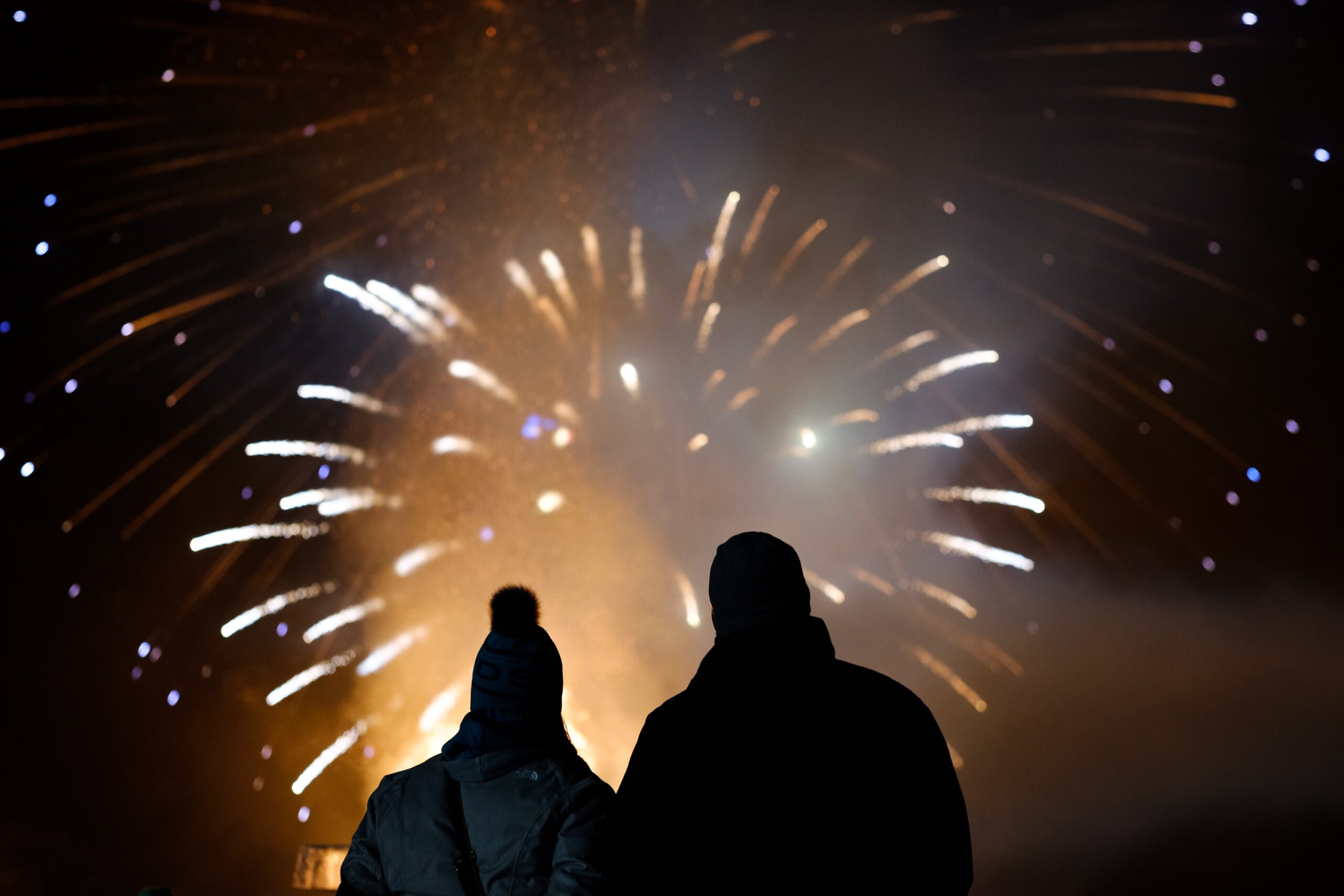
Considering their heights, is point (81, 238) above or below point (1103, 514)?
above

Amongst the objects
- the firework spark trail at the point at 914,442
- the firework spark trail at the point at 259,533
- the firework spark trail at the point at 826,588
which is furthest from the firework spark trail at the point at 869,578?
the firework spark trail at the point at 259,533

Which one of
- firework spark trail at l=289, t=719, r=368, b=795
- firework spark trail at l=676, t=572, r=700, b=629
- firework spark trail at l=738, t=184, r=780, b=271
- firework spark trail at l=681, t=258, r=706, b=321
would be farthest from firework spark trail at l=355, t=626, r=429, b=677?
firework spark trail at l=738, t=184, r=780, b=271

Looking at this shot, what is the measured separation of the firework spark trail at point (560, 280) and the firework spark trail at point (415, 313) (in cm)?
146

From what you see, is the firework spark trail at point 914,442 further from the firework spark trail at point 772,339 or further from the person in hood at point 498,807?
the person in hood at point 498,807

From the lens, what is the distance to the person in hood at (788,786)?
158cm

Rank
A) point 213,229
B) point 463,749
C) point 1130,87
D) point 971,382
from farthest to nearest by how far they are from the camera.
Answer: point 971,382, point 1130,87, point 213,229, point 463,749

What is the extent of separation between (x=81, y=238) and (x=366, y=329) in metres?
2.77

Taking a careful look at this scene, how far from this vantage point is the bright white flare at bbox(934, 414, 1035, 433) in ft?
32.3

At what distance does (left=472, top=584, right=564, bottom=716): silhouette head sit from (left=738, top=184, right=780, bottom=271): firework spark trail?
9065 mm

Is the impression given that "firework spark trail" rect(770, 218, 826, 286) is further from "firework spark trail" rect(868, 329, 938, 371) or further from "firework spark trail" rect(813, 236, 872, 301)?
"firework spark trail" rect(868, 329, 938, 371)

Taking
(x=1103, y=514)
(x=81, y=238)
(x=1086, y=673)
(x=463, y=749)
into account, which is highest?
(x=81, y=238)

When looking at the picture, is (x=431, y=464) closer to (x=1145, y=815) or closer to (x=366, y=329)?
(x=366, y=329)

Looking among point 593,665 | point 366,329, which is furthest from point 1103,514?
point 366,329

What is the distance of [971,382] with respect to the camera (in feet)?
33.6
